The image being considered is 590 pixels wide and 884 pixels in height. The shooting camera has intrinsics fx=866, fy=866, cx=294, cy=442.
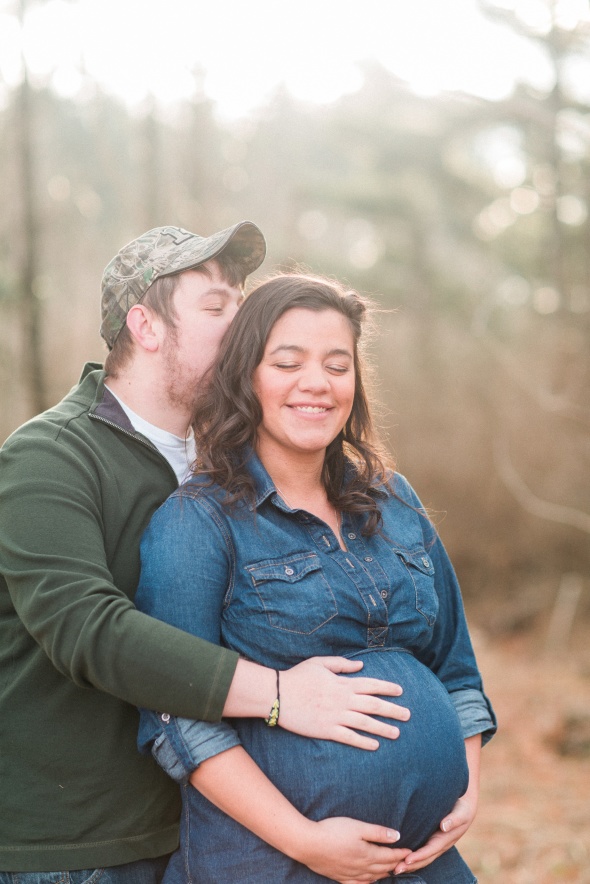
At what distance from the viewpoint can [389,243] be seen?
15.0 m

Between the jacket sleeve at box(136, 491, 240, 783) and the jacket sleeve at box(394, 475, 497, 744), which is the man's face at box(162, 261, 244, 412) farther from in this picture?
the jacket sleeve at box(394, 475, 497, 744)

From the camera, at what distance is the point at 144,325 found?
2543mm

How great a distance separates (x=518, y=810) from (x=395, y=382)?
903 centimetres

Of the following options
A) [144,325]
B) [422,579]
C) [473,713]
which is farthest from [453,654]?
[144,325]

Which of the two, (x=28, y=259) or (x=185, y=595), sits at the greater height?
(x=28, y=259)

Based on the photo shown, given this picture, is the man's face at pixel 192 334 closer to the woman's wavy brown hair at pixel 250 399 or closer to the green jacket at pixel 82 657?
the woman's wavy brown hair at pixel 250 399

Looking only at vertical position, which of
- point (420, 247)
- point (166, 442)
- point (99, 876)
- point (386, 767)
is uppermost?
point (420, 247)

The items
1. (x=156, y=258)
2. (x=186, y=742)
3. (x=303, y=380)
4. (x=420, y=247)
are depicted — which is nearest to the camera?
(x=186, y=742)

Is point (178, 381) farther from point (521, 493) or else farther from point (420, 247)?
point (420, 247)

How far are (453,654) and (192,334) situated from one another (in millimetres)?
1175

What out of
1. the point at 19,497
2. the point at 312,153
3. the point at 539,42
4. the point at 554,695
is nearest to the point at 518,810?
the point at 554,695

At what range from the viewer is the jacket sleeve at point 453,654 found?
2.40 m

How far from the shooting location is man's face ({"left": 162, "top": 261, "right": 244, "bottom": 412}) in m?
2.47

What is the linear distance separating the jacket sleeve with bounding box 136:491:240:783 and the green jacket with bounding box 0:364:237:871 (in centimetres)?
9
